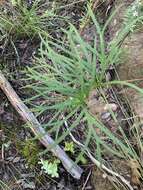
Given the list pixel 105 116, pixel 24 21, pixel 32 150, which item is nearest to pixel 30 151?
pixel 32 150

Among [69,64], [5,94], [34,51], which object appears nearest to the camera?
[69,64]

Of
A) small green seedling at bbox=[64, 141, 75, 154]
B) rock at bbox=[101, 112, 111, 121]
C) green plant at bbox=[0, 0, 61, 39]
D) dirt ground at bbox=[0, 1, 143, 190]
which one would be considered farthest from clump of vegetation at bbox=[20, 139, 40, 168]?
green plant at bbox=[0, 0, 61, 39]

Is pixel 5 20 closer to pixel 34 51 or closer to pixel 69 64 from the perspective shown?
pixel 34 51

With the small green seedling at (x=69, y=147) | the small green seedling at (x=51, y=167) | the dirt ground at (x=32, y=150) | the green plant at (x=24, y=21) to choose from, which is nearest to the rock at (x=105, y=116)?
the dirt ground at (x=32, y=150)

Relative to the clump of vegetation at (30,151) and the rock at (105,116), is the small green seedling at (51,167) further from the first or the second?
the rock at (105,116)

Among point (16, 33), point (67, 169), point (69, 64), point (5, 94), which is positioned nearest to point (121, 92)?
point (69, 64)

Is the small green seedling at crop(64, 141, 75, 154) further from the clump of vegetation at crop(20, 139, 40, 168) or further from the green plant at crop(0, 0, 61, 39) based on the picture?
the green plant at crop(0, 0, 61, 39)
